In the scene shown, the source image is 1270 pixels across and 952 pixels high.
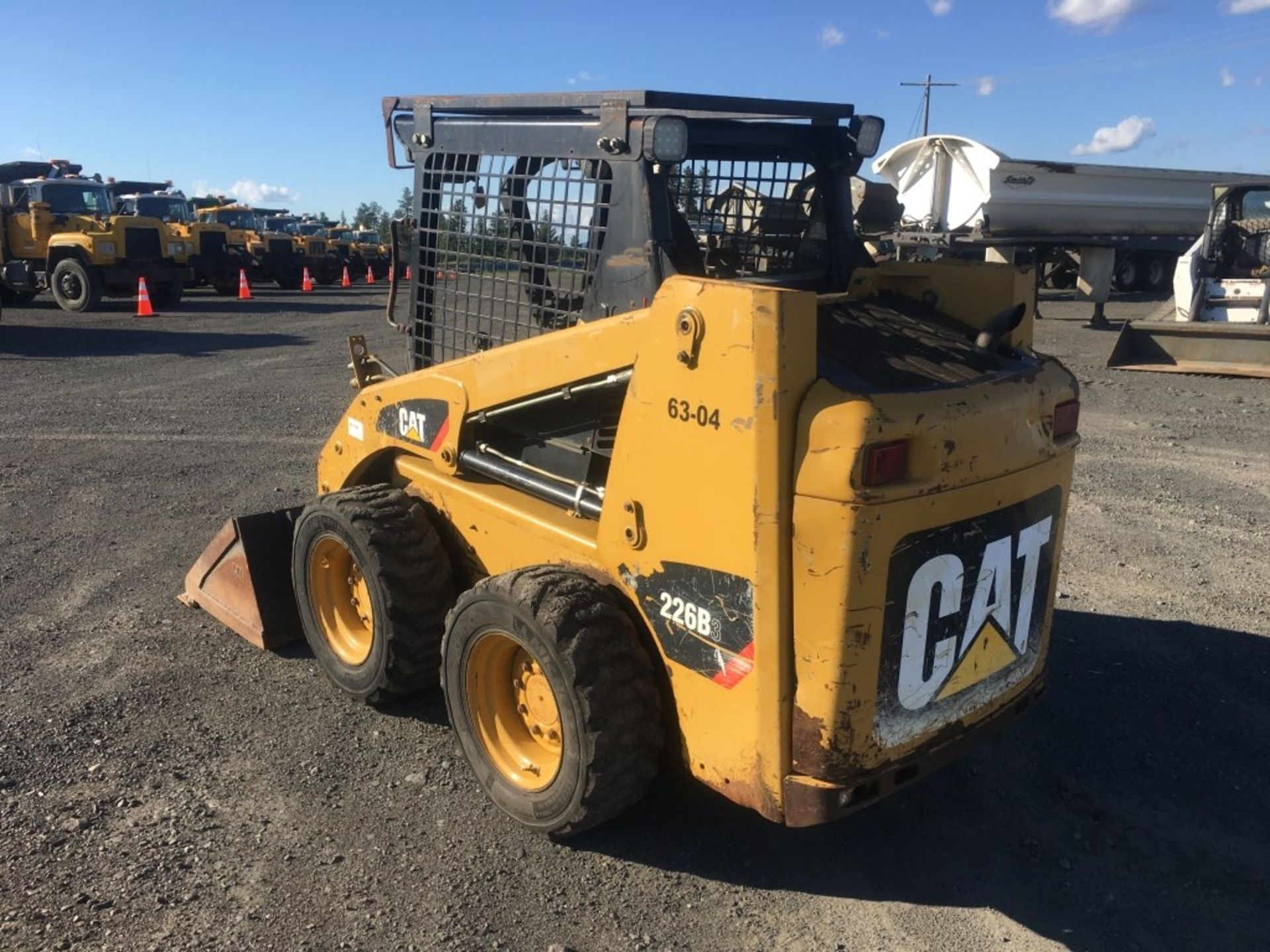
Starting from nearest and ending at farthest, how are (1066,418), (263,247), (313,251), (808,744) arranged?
1. (808,744)
2. (1066,418)
3. (263,247)
4. (313,251)

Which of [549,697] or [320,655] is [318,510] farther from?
[549,697]

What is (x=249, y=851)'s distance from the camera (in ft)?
11.1

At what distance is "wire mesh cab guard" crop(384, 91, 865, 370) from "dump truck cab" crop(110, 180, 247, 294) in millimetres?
18877

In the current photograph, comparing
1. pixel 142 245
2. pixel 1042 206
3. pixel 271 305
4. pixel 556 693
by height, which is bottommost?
pixel 556 693

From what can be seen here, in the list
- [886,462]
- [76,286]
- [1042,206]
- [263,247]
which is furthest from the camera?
[263,247]

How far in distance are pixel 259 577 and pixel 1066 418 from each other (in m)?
3.52

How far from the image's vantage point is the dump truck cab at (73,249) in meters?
18.8

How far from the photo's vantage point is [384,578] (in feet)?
12.9

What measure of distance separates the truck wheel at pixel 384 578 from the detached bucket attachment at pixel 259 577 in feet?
1.54

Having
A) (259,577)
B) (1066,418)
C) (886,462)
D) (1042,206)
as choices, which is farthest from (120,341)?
(1042,206)

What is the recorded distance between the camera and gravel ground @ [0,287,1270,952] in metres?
3.07

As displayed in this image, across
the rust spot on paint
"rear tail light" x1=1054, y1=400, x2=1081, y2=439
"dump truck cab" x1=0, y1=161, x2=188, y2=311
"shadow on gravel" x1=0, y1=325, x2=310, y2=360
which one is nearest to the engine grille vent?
"dump truck cab" x1=0, y1=161, x2=188, y2=311

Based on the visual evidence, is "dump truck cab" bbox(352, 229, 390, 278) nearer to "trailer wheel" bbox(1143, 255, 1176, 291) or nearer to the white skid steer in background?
"trailer wheel" bbox(1143, 255, 1176, 291)

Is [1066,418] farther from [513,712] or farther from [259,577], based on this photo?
[259,577]
